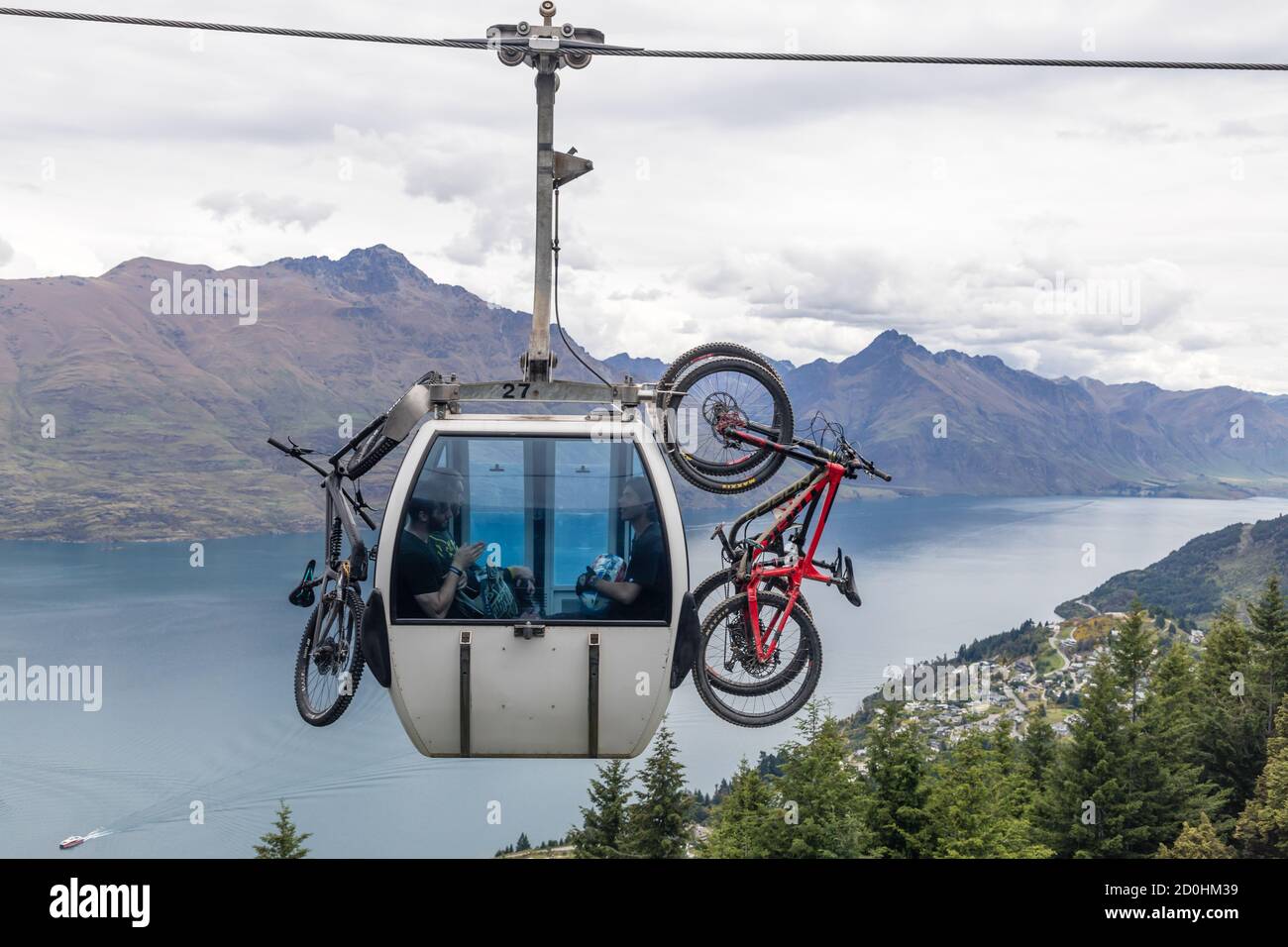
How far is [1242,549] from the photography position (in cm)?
18788

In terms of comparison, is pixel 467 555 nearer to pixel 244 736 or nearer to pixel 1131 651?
pixel 1131 651

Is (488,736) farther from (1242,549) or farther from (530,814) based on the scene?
(1242,549)

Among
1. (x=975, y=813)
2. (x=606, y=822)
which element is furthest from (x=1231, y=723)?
(x=606, y=822)

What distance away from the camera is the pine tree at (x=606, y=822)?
50.4 m

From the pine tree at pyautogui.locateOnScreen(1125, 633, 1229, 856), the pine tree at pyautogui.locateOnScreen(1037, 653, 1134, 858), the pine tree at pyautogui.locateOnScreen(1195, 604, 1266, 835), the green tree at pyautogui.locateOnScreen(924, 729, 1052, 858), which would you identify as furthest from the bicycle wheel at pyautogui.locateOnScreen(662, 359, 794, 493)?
the pine tree at pyautogui.locateOnScreen(1195, 604, 1266, 835)

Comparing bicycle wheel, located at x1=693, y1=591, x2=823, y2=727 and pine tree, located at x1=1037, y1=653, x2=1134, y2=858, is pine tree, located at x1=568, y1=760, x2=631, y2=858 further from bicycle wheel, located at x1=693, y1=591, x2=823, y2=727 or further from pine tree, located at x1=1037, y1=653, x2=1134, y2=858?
bicycle wheel, located at x1=693, y1=591, x2=823, y2=727

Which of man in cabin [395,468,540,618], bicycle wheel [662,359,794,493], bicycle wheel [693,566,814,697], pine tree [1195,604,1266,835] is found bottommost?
pine tree [1195,604,1266,835]

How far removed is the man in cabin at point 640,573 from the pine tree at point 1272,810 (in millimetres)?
36231

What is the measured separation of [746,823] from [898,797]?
22.1 feet

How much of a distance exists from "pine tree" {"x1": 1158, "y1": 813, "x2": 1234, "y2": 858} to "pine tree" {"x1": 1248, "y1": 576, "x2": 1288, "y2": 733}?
238 inches

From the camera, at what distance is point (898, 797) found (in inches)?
1567

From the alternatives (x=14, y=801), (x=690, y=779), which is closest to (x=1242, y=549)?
(x=690, y=779)

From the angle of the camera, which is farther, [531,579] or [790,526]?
[790,526]

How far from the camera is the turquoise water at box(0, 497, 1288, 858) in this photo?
84.2 meters
